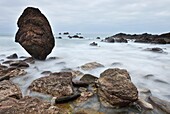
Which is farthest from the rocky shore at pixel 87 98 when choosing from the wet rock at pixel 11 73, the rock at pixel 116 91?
the wet rock at pixel 11 73

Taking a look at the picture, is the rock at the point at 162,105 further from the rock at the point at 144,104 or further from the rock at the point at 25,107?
the rock at the point at 25,107

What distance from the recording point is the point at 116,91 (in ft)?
13.4

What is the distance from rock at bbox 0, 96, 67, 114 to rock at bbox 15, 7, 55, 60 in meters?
6.48

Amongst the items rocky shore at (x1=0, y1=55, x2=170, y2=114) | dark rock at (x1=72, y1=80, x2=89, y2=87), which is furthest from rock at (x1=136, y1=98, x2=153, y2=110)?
dark rock at (x1=72, y1=80, x2=89, y2=87)

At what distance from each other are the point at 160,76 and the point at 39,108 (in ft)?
17.0

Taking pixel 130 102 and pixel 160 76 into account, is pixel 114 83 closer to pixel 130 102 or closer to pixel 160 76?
pixel 130 102

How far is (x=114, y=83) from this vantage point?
4.30m

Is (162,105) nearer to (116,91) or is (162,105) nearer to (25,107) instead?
(116,91)

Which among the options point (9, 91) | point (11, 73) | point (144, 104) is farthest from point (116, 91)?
point (11, 73)

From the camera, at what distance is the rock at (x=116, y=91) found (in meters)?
3.99

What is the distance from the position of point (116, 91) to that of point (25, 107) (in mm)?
1917

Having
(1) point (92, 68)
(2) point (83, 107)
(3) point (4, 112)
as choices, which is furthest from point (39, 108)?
(1) point (92, 68)

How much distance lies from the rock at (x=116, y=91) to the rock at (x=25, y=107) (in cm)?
138

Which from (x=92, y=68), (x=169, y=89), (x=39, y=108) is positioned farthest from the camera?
(x=92, y=68)
